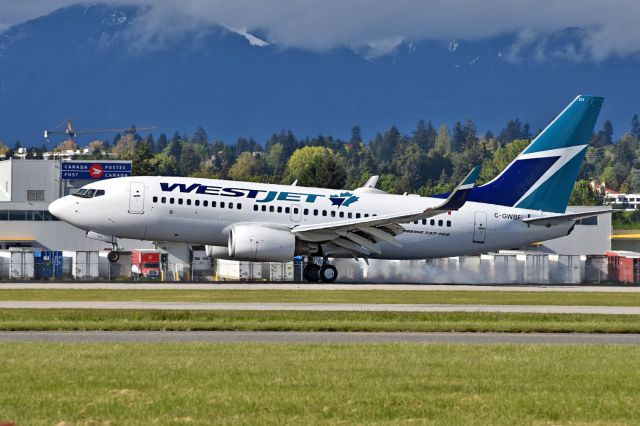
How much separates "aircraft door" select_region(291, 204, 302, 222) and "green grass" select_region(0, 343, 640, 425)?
30.0m

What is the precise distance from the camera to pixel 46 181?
346 feet

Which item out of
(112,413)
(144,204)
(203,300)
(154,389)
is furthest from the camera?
(144,204)

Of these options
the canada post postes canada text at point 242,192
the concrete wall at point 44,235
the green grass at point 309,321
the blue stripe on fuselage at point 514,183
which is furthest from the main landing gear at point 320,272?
the concrete wall at point 44,235

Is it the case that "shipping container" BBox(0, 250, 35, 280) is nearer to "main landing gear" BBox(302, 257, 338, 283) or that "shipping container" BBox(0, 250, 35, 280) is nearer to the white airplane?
the white airplane

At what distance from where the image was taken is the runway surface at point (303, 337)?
2586cm

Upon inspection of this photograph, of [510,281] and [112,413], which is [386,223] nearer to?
[510,281]

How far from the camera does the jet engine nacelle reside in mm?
51531

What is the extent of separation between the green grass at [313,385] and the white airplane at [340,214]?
26773 mm

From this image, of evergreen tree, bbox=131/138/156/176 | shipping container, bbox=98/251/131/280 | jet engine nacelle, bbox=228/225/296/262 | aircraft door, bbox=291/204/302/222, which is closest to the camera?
jet engine nacelle, bbox=228/225/296/262

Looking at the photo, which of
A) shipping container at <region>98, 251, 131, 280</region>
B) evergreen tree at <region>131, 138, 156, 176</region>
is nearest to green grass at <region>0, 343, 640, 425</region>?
shipping container at <region>98, 251, 131, 280</region>

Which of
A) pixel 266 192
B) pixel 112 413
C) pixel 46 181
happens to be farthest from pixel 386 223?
pixel 46 181

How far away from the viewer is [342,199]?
55000mm

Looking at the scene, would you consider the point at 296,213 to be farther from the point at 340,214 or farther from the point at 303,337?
the point at 303,337

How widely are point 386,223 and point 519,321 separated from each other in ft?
66.3
